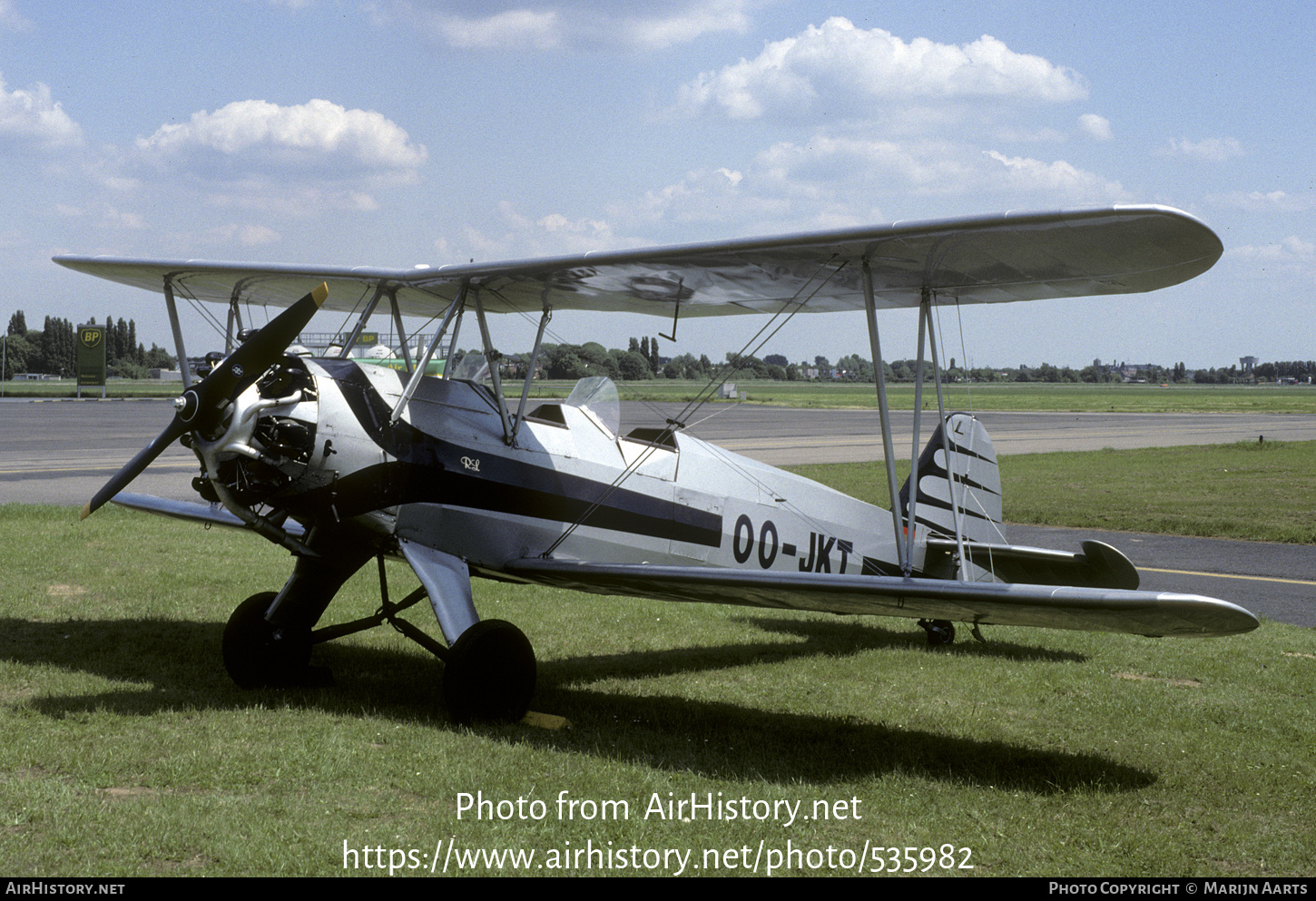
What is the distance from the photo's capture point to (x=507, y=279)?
7.22m

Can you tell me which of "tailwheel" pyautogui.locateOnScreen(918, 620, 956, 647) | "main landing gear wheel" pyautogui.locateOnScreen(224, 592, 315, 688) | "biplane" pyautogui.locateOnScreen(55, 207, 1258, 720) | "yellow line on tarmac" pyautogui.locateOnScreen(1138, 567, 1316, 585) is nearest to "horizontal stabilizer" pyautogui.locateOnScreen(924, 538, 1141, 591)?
"biplane" pyautogui.locateOnScreen(55, 207, 1258, 720)

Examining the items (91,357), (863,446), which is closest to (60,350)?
(91,357)

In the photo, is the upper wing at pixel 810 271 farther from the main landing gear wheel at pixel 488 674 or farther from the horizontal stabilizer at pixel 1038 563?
→ the main landing gear wheel at pixel 488 674

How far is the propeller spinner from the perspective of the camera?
18.4 ft

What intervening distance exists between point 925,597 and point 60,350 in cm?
18571

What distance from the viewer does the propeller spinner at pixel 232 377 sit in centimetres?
560

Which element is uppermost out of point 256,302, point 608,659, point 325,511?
point 256,302

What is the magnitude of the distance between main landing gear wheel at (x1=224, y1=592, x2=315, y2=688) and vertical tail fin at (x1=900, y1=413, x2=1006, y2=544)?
5.13m

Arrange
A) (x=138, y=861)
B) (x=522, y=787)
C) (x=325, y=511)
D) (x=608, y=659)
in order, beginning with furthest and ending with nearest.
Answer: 1. (x=608, y=659)
2. (x=325, y=511)
3. (x=522, y=787)
4. (x=138, y=861)

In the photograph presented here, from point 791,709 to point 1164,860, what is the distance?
283cm

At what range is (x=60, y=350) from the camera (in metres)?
165

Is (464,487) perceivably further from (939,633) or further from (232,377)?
(939,633)

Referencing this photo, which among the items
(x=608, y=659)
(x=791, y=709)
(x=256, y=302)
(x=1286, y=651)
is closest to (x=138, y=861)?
(x=791, y=709)
